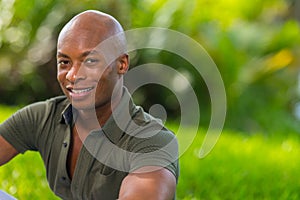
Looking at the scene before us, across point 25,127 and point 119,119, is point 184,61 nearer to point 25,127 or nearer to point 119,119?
point 25,127

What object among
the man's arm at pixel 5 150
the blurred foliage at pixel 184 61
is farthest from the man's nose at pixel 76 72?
the blurred foliage at pixel 184 61

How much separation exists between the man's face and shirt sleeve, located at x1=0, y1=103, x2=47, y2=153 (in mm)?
285

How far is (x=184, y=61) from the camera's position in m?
8.52

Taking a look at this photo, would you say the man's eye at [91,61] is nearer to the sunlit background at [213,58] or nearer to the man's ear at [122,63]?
the man's ear at [122,63]

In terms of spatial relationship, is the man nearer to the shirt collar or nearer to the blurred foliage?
the shirt collar

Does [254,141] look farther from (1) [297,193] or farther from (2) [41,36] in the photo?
(2) [41,36]

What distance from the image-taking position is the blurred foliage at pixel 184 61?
808cm

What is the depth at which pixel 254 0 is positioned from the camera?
1104 centimetres

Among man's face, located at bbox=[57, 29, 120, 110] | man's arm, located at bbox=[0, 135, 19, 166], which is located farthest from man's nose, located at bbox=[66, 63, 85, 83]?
man's arm, located at bbox=[0, 135, 19, 166]

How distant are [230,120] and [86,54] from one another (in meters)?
6.66

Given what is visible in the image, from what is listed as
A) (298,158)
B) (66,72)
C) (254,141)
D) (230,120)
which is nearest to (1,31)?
(230,120)

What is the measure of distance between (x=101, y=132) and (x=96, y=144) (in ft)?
0.14

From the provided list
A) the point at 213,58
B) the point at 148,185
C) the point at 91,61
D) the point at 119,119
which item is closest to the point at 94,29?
the point at 91,61

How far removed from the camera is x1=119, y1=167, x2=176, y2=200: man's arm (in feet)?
6.47
